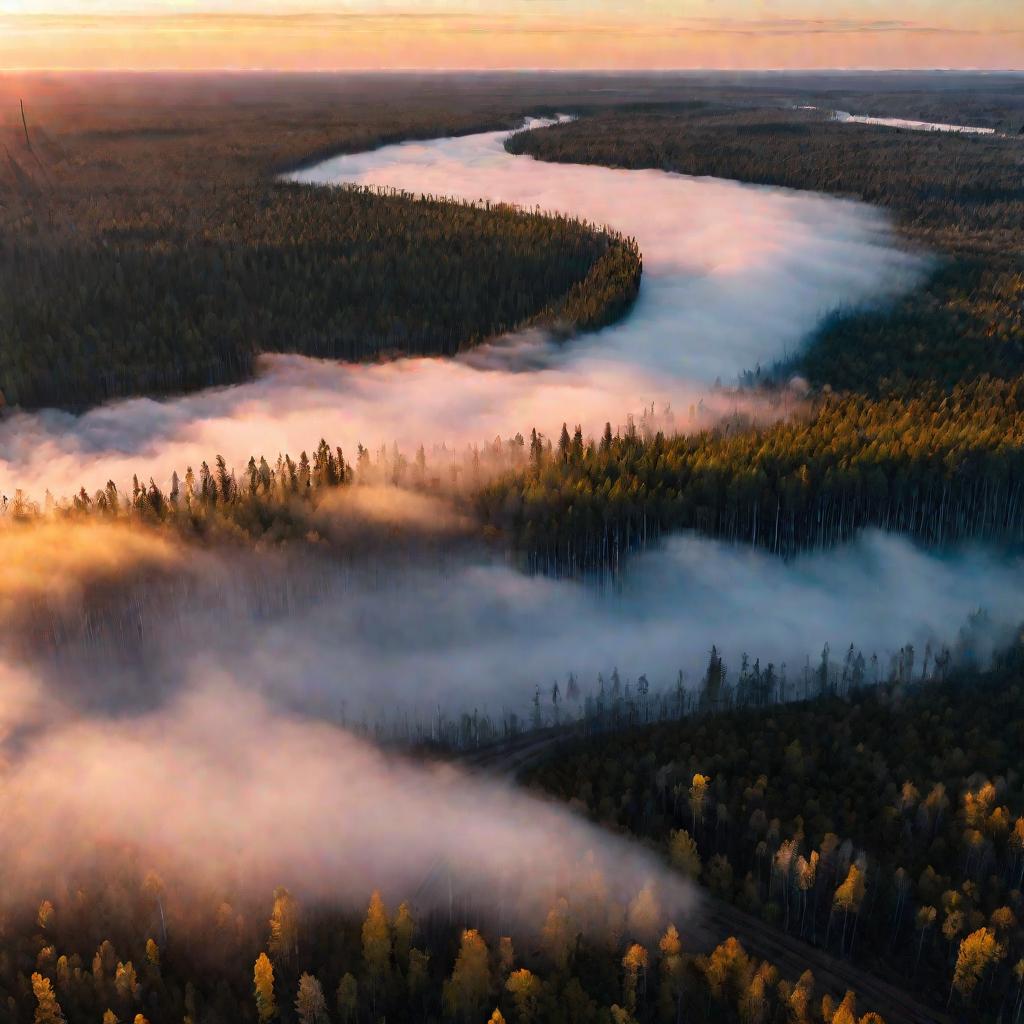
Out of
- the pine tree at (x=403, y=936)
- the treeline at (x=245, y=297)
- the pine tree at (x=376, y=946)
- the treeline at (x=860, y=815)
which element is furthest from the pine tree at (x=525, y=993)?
the treeline at (x=245, y=297)

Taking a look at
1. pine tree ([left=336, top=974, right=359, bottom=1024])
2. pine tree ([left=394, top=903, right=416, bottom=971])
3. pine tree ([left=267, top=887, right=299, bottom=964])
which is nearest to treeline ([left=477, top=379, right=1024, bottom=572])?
pine tree ([left=394, top=903, right=416, bottom=971])

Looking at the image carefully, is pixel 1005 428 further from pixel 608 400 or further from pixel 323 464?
pixel 323 464

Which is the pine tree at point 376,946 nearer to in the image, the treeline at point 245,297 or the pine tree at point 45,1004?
the pine tree at point 45,1004

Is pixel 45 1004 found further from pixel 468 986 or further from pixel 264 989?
pixel 468 986

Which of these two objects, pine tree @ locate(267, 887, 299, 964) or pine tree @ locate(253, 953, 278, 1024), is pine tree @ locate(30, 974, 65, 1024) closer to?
pine tree @ locate(253, 953, 278, 1024)

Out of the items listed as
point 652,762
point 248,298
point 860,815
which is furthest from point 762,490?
point 248,298

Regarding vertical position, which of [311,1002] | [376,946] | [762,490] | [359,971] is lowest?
[359,971]

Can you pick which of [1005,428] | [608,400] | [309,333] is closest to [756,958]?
[1005,428]
